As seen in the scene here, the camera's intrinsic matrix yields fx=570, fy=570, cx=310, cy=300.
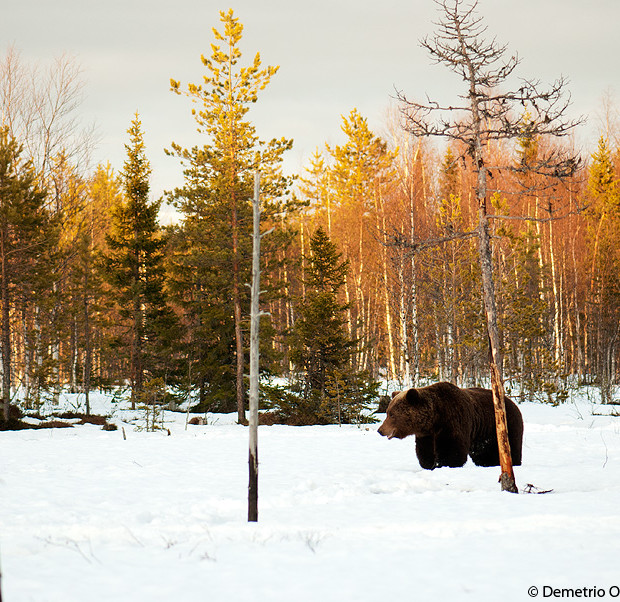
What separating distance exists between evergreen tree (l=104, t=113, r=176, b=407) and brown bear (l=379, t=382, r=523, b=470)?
1631 cm

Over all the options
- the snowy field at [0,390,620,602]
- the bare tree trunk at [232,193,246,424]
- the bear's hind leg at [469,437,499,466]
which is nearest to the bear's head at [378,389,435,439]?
the snowy field at [0,390,620,602]

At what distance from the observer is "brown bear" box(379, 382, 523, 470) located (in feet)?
28.0

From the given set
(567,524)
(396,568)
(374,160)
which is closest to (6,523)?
(396,568)

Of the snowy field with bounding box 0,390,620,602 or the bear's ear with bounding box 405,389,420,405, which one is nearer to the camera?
the snowy field with bounding box 0,390,620,602

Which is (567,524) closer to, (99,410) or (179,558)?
(179,558)

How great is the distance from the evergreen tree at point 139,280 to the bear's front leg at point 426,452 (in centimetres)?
1609

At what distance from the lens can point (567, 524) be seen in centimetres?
563

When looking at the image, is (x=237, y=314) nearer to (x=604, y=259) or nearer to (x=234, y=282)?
(x=234, y=282)

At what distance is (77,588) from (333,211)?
33.6 metres

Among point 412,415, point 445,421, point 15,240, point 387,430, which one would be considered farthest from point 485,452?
point 15,240

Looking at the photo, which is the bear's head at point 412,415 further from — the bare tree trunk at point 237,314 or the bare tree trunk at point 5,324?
the bare tree trunk at point 5,324

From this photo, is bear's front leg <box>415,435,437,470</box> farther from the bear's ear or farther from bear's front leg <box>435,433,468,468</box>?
the bear's ear

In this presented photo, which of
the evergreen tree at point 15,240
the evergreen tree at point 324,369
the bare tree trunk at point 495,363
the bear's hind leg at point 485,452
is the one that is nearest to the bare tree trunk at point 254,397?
the bare tree trunk at point 495,363

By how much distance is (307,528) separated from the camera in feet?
19.8
